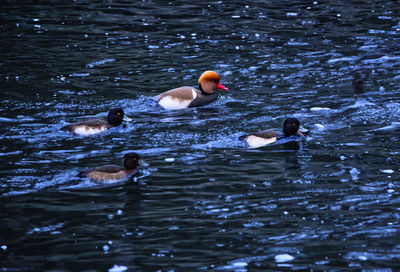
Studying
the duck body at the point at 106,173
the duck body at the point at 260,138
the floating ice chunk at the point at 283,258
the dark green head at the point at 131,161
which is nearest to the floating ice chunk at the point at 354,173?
the duck body at the point at 260,138

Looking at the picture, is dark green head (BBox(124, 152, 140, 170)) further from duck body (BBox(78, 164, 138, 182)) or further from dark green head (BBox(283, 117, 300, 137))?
dark green head (BBox(283, 117, 300, 137))

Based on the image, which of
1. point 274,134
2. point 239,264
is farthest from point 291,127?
point 239,264

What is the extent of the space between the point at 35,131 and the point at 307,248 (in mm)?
6271

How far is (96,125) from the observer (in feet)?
40.4

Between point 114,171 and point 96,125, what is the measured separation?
2.31 meters

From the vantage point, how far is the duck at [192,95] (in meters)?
14.0

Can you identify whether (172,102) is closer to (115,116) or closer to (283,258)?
(115,116)

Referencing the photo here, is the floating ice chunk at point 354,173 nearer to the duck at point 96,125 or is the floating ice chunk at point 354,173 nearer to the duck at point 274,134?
the duck at point 274,134

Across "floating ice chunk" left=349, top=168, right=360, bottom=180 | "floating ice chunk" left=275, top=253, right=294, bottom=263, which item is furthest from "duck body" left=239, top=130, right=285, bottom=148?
"floating ice chunk" left=275, top=253, right=294, bottom=263

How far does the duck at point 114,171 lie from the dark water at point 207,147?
5.9 inches

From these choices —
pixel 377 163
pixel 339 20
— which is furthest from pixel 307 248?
pixel 339 20

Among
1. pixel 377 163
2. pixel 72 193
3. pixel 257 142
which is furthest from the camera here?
pixel 257 142

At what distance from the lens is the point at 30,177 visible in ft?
33.4

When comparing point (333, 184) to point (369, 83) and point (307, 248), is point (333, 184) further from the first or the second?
point (369, 83)
